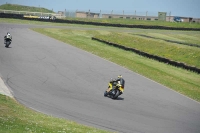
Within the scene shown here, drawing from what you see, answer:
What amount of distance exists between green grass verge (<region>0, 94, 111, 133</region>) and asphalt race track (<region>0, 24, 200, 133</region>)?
1.06m

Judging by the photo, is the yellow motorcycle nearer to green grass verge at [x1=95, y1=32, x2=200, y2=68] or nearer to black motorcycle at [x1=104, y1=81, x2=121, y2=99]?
black motorcycle at [x1=104, y1=81, x2=121, y2=99]

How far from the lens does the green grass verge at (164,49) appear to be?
3352 centimetres

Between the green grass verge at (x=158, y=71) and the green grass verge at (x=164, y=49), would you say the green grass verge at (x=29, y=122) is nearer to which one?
the green grass verge at (x=158, y=71)

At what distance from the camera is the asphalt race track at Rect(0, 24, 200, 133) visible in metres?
15.0

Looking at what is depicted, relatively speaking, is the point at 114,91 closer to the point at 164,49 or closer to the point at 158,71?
the point at 158,71

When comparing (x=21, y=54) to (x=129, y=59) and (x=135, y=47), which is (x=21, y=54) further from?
(x=135, y=47)

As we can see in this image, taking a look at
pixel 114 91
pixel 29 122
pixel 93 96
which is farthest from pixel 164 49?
pixel 29 122

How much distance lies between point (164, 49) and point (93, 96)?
2176 cm

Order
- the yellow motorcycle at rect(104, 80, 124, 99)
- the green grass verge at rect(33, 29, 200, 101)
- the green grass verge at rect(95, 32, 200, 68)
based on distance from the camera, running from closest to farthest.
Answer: the yellow motorcycle at rect(104, 80, 124, 99) < the green grass verge at rect(33, 29, 200, 101) < the green grass verge at rect(95, 32, 200, 68)

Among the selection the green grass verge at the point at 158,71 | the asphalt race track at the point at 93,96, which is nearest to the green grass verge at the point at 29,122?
the asphalt race track at the point at 93,96

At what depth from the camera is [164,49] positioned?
38625mm

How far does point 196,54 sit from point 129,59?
697 centimetres

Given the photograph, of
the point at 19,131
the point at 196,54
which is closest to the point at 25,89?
the point at 19,131

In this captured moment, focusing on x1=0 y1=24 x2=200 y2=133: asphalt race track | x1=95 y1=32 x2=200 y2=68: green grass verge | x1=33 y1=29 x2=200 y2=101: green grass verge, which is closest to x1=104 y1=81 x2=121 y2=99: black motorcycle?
x1=0 y1=24 x2=200 y2=133: asphalt race track
